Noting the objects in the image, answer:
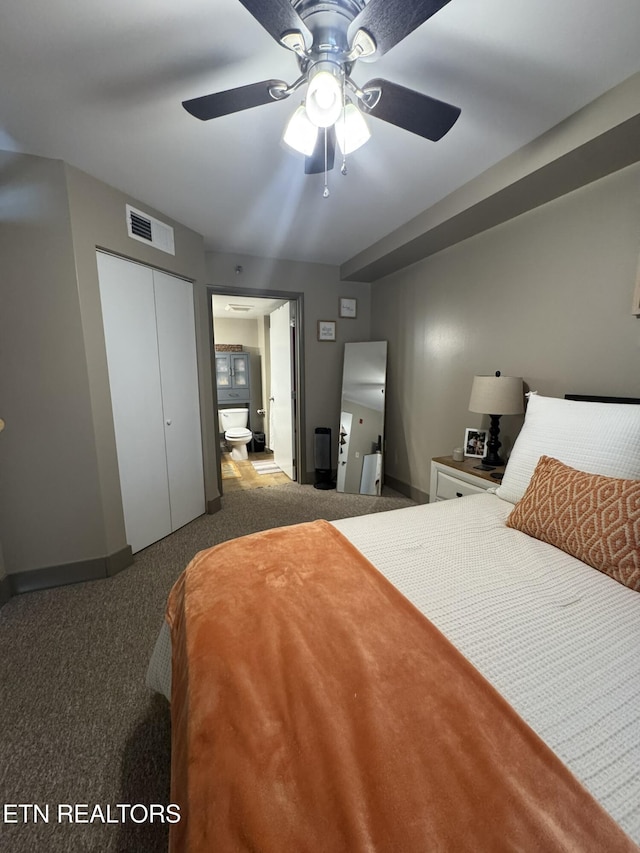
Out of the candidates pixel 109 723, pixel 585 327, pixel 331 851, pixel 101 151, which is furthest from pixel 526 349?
pixel 109 723

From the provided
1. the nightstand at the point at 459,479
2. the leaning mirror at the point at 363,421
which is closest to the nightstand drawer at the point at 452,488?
the nightstand at the point at 459,479

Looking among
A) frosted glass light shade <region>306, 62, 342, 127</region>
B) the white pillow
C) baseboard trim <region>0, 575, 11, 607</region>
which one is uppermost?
frosted glass light shade <region>306, 62, 342, 127</region>

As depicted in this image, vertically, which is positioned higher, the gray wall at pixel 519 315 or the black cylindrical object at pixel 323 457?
the gray wall at pixel 519 315

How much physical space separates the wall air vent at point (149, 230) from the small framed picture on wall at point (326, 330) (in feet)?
5.34

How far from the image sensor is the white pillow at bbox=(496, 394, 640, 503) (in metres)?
1.29

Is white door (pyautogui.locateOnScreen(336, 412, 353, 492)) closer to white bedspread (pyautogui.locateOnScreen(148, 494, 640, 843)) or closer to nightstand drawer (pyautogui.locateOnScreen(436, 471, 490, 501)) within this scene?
nightstand drawer (pyautogui.locateOnScreen(436, 471, 490, 501))

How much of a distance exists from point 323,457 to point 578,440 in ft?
8.73

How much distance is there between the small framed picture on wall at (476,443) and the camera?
8.18 ft

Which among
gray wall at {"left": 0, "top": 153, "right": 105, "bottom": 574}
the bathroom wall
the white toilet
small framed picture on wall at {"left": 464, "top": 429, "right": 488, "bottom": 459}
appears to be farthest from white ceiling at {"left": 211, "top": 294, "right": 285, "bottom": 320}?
small framed picture on wall at {"left": 464, "top": 429, "right": 488, "bottom": 459}

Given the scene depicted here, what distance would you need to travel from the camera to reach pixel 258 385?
19.4ft

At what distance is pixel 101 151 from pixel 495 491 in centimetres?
279

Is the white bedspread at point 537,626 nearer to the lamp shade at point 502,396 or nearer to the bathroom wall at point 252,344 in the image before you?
the lamp shade at point 502,396

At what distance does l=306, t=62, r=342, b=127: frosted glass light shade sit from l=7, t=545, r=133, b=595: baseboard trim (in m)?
2.57

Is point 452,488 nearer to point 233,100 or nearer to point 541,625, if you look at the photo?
point 541,625
